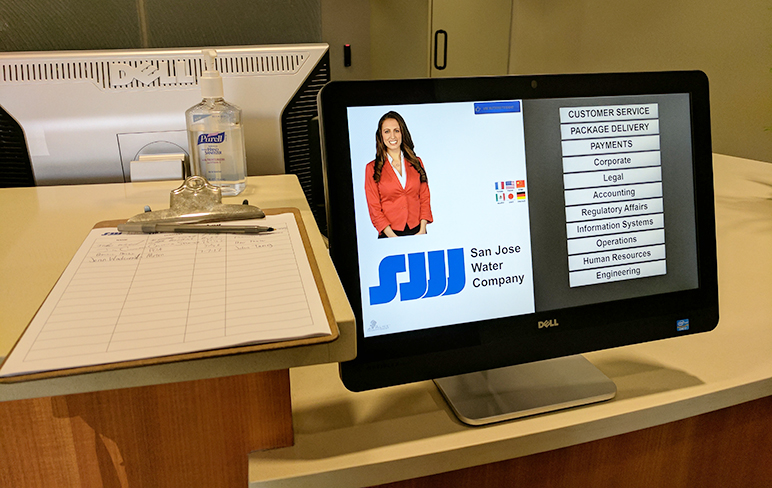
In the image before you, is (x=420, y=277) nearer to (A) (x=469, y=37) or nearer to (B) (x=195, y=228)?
(B) (x=195, y=228)

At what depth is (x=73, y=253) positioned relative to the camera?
0.61 m

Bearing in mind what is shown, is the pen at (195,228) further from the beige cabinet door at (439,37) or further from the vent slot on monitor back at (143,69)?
the beige cabinet door at (439,37)

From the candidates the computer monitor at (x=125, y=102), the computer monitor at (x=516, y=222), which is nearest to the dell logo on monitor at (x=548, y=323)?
the computer monitor at (x=516, y=222)

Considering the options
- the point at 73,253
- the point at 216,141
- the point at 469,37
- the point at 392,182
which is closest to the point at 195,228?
the point at 73,253

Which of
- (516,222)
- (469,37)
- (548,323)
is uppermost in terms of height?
(469,37)

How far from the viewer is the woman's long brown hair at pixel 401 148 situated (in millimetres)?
568

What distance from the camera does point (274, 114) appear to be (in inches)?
41.4

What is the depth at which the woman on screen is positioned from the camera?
1.87 ft

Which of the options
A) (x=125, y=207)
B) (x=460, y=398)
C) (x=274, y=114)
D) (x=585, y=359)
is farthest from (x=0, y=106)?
(x=585, y=359)

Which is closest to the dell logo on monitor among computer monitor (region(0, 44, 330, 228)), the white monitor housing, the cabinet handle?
computer monitor (region(0, 44, 330, 228))

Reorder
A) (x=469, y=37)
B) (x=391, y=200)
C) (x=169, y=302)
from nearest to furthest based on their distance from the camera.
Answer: (x=169, y=302)
(x=391, y=200)
(x=469, y=37)

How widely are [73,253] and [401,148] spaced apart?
0.37 metres

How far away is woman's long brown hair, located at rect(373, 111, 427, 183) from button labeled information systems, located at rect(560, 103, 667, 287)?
0.59 feet

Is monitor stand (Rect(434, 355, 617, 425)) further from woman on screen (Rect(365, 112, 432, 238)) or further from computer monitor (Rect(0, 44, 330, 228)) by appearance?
computer monitor (Rect(0, 44, 330, 228))
